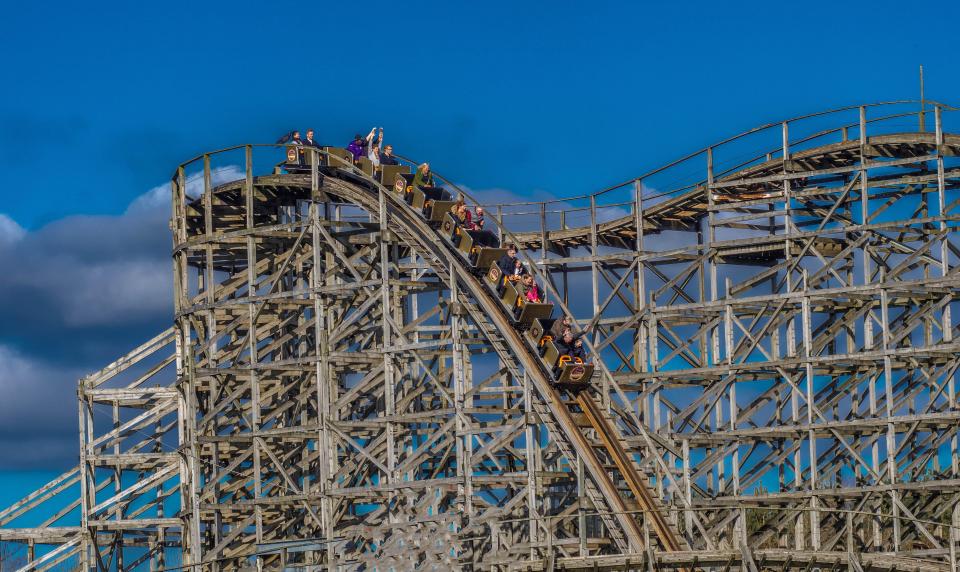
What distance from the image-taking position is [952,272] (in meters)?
37.0

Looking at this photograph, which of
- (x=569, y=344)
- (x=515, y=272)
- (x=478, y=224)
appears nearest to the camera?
(x=569, y=344)

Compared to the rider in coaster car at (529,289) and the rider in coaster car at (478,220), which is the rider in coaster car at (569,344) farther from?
the rider in coaster car at (478,220)

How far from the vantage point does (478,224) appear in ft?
130

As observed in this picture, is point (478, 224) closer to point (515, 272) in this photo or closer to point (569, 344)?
point (515, 272)

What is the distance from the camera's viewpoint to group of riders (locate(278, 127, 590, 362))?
116 ft

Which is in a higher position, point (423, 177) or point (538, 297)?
point (423, 177)

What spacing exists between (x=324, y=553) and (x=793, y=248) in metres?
11.3

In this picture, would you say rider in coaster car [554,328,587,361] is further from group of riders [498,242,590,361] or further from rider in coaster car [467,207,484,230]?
rider in coaster car [467,207,484,230]

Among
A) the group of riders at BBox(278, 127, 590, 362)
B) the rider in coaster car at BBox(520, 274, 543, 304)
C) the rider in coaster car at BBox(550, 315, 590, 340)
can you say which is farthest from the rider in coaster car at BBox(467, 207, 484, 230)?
the rider in coaster car at BBox(550, 315, 590, 340)

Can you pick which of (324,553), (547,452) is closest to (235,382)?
(324,553)

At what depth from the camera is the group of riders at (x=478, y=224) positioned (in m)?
35.4

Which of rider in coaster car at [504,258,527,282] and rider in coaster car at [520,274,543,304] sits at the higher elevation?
rider in coaster car at [504,258,527,282]

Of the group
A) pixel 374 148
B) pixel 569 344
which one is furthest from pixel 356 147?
pixel 569 344

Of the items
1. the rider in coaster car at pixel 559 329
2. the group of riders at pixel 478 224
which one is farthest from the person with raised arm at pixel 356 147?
the rider in coaster car at pixel 559 329
